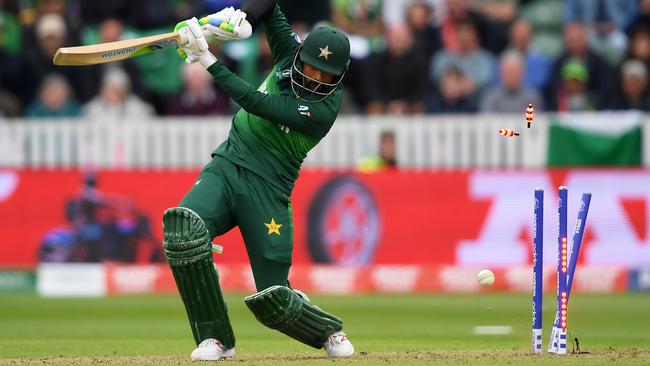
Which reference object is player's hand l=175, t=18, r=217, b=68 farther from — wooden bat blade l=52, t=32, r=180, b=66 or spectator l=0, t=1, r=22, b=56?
spectator l=0, t=1, r=22, b=56

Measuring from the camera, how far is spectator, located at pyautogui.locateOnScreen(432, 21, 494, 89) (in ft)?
46.2

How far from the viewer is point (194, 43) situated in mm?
6555

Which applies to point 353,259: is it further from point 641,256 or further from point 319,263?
point 641,256

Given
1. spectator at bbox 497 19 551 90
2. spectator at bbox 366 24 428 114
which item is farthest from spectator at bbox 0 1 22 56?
spectator at bbox 497 19 551 90

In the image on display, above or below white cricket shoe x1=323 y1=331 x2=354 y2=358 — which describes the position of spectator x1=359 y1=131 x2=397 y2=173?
above

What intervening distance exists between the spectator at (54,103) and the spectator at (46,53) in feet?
0.71

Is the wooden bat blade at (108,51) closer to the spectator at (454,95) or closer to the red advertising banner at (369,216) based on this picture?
the red advertising banner at (369,216)

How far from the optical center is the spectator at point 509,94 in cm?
1349

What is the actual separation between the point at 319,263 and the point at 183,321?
263 cm

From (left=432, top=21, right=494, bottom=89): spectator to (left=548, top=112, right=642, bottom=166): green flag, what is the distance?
1.42m

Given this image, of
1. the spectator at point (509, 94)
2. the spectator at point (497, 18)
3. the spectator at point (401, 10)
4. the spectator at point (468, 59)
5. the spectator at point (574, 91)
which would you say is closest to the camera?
the spectator at point (509, 94)

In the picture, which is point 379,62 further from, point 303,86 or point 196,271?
point 196,271

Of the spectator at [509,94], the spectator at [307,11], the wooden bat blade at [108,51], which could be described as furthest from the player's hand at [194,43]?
the spectator at [307,11]

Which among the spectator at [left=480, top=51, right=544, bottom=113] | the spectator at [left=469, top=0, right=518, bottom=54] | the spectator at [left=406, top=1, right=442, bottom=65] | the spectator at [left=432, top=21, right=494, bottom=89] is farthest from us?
the spectator at [left=469, top=0, right=518, bottom=54]
